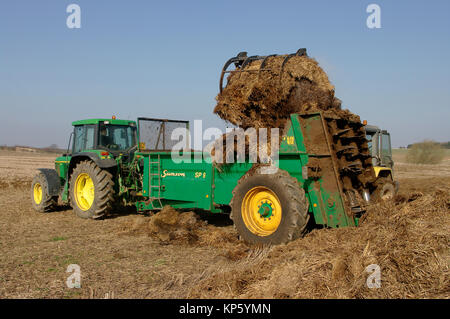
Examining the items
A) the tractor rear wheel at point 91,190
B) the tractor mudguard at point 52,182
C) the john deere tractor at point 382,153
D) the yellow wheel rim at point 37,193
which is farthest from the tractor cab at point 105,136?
the john deere tractor at point 382,153

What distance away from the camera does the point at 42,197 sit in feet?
35.4

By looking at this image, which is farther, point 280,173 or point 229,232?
point 229,232

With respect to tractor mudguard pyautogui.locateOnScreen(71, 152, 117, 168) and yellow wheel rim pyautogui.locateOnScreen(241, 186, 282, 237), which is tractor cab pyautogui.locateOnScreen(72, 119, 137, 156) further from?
yellow wheel rim pyautogui.locateOnScreen(241, 186, 282, 237)

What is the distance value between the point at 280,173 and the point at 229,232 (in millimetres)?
1763

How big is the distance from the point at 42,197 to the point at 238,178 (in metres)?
6.21

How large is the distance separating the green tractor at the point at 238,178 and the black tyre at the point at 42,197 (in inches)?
3.1

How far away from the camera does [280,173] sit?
248 inches

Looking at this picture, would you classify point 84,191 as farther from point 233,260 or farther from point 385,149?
point 385,149

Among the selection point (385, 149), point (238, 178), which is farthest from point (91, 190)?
point (385, 149)

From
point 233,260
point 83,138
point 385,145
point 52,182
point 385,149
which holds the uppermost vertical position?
A: point 83,138

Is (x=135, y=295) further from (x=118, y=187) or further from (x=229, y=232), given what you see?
(x=118, y=187)

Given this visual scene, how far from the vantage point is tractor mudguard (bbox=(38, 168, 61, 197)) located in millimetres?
10720

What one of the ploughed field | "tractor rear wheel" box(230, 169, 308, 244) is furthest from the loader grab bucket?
the ploughed field
